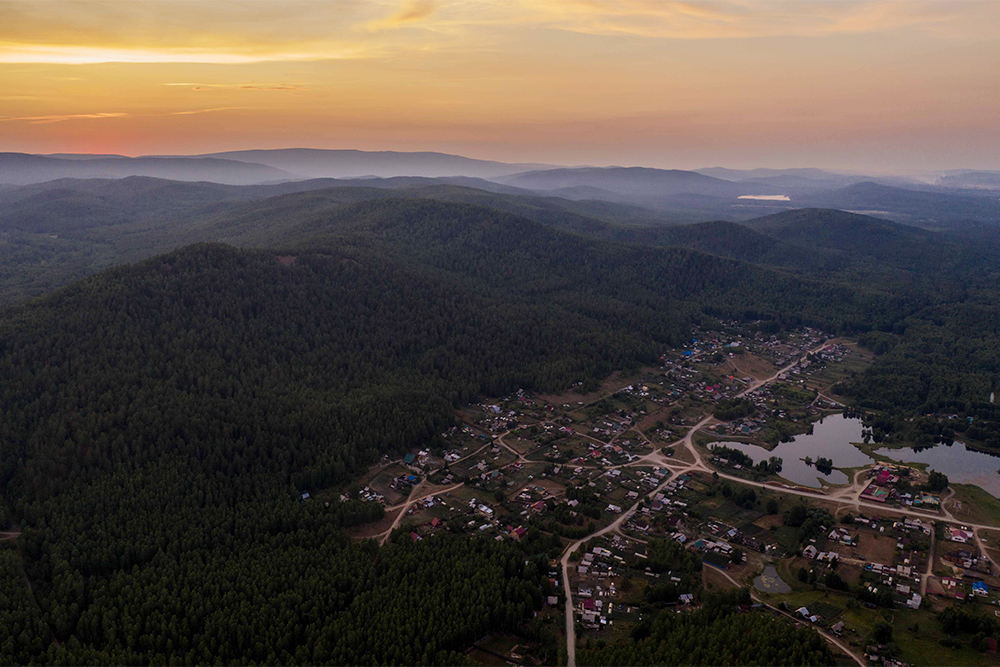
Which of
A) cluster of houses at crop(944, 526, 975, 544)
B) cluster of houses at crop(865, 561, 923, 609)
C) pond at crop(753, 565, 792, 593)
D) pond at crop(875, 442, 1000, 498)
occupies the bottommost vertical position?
pond at crop(753, 565, 792, 593)

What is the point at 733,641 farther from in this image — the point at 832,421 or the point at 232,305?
the point at 232,305

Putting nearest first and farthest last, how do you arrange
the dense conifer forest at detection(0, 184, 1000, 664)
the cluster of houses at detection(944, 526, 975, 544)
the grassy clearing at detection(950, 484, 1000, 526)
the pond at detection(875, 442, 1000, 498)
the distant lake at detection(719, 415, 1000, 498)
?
the dense conifer forest at detection(0, 184, 1000, 664), the cluster of houses at detection(944, 526, 975, 544), the grassy clearing at detection(950, 484, 1000, 526), the pond at detection(875, 442, 1000, 498), the distant lake at detection(719, 415, 1000, 498)

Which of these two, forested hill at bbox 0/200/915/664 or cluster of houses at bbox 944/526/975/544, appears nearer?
forested hill at bbox 0/200/915/664

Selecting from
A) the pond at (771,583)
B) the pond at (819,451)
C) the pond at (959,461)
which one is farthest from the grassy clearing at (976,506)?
the pond at (771,583)

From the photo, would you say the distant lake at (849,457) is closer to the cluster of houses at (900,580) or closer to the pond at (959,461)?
the pond at (959,461)

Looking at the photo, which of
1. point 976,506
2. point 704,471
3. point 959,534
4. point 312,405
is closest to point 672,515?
point 704,471

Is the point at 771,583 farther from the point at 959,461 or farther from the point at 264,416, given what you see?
the point at 264,416

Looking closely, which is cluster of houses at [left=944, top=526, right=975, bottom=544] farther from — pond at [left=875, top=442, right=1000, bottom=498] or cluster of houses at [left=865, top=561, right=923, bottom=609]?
pond at [left=875, top=442, right=1000, bottom=498]

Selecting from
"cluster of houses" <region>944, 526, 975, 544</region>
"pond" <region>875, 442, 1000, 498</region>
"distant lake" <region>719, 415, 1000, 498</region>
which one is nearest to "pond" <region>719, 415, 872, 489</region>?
"distant lake" <region>719, 415, 1000, 498</region>

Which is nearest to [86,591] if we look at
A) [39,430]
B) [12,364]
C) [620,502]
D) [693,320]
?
[39,430]
